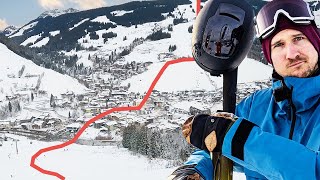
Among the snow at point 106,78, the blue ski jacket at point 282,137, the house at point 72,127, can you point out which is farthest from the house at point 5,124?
the blue ski jacket at point 282,137

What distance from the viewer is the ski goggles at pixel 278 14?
114 cm

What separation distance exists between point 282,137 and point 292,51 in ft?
1.01

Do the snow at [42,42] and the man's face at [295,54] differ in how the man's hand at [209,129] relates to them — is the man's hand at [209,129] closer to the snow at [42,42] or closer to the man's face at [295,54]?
the man's face at [295,54]

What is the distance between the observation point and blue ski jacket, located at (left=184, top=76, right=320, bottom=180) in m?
0.87

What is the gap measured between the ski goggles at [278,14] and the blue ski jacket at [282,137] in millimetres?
156

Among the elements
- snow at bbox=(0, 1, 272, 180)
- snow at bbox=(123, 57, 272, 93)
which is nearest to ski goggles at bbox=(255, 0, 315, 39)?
snow at bbox=(0, 1, 272, 180)

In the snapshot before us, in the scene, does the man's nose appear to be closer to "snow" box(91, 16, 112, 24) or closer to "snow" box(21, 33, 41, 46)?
"snow" box(91, 16, 112, 24)

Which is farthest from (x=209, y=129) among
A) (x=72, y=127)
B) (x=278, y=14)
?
(x=72, y=127)

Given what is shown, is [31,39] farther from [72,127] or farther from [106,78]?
[72,127]

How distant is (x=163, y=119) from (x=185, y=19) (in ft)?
234

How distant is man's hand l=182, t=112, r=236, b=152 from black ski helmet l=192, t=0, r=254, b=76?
177 millimetres

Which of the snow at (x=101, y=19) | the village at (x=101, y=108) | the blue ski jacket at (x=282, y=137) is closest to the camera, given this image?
the blue ski jacket at (x=282, y=137)

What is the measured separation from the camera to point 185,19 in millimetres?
113062

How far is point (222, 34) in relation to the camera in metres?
1.10
